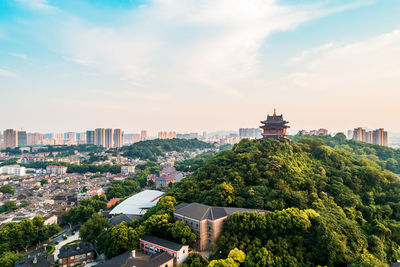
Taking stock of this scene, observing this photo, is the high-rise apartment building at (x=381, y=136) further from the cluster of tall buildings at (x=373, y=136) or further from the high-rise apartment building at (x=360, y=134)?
the high-rise apartment building at (x=360, y=134)

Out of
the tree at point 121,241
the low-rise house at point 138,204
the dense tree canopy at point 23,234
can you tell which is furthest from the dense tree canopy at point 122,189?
the tree at point 121,241

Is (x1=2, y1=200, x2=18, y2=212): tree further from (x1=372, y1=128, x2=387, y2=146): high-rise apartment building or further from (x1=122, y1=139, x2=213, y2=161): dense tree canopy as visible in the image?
(x1=372, y1=128, x2=387, y2=146): high-rise apartment building

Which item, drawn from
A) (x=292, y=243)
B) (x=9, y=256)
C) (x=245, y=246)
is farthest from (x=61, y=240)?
(x=292, y=243)

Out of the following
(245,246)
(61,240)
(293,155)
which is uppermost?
(293,155)

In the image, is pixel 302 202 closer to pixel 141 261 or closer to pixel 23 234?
pixel 141 261

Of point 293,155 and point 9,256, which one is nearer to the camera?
point 9,256

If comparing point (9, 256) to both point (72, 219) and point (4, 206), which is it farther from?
point (4, 206)
